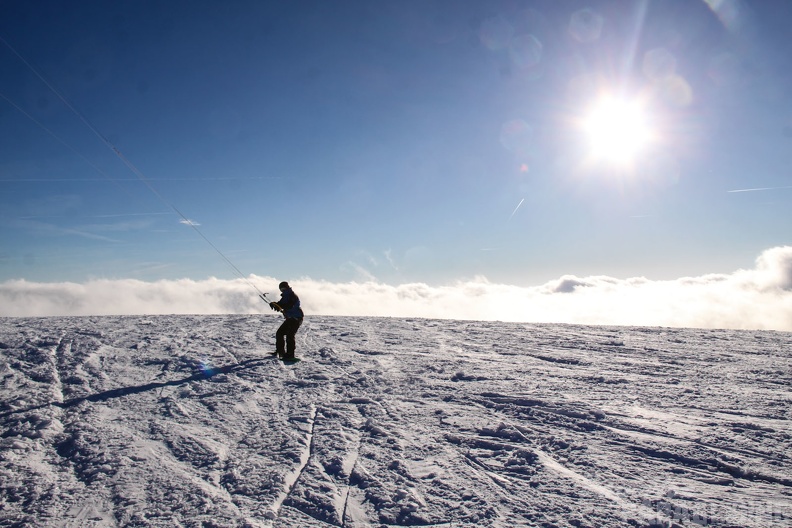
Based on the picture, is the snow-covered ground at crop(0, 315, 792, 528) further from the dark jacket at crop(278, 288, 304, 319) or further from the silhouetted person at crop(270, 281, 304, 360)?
the dark jacket at crop(278, 288, 304, 319)

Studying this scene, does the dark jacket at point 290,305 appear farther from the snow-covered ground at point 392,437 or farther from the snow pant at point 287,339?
the snow-covered ground at point 392,437

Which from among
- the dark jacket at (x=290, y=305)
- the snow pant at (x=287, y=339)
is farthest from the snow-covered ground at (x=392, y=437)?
the dark jacket at (x=290, y=305)

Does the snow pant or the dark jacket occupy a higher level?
the dark jacket

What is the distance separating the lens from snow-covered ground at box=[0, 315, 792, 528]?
148 inches

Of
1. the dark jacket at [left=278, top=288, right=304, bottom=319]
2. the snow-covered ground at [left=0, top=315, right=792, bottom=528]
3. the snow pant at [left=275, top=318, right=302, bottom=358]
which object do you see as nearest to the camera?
the snow-covered ground at [left=0, top=315, right=792, bottom=528]

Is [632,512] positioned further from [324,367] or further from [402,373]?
[324,367]

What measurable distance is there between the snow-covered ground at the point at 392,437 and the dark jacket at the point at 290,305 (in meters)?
1.06

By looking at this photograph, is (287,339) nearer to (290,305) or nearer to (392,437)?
(290,305)

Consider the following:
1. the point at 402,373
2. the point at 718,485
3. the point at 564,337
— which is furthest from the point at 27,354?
the point at 564,337

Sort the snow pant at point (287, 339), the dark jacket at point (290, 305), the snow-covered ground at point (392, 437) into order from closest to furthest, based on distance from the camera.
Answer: the snow-covered ground at point (392, 437) → the snow pant at point (287, 339) → the dark jacket at point (290, 305)

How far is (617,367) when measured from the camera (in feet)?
27.9

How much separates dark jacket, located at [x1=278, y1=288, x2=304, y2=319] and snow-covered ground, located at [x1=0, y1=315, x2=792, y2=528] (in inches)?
41.8

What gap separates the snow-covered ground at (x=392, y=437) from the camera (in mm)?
3762

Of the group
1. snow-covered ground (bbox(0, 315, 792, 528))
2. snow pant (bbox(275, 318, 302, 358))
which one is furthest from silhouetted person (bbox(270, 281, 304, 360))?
snow-covered ground (bbox(0, 315, 792, 528))
